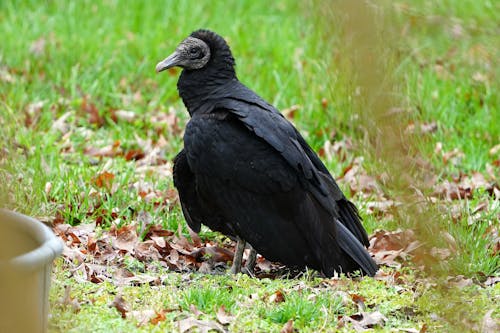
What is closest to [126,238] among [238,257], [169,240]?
[169,240]

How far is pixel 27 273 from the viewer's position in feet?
8.48

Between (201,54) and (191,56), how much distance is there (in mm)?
56

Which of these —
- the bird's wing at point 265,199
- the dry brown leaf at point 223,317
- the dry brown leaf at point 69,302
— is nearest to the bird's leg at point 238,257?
the bird's wing at point 265,199

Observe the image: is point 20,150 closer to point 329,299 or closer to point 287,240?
point 287,240

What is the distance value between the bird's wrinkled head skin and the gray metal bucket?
1875 mm

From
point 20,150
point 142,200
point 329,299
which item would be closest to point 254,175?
point 329,299

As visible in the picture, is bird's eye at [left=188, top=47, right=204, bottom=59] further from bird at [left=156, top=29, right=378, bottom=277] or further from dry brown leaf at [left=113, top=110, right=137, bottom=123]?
dry brown leaf at [left=113, top=110, right=137, bottom=123]

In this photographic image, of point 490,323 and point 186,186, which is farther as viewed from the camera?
point 186,186

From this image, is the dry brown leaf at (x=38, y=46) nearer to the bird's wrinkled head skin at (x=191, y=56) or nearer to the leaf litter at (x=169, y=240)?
the leaf litter at (x=169, y=240)

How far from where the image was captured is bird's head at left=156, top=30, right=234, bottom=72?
466cm

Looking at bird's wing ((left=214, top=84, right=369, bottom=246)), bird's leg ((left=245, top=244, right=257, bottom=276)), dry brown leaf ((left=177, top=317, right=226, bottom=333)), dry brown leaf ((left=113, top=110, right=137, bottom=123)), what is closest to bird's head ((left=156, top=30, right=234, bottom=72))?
bird's wing ((left=214, top=84, right=369, bottom=246))

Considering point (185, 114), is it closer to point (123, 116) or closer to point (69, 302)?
point (123, 116)

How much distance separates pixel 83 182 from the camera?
518 cm

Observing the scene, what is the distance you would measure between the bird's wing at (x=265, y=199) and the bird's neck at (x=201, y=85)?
38 cm
